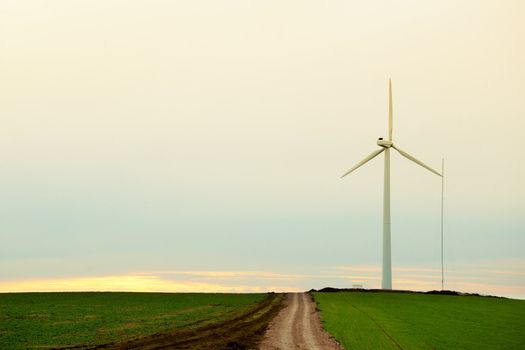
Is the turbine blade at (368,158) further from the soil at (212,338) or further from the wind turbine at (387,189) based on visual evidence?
the soil at (212,338)

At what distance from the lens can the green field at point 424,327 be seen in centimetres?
4581

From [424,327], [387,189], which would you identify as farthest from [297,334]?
[387,189]

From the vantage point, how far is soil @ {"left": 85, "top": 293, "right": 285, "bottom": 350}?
37875 mm

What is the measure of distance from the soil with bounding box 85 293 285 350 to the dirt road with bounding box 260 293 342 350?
3.07ft

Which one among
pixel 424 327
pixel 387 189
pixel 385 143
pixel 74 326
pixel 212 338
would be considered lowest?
pixel 74 326

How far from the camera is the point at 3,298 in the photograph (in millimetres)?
102000

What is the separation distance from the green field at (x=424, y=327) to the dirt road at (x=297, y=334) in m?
1.20

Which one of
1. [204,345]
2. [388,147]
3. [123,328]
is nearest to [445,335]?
[204,345]

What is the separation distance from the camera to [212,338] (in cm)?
4175

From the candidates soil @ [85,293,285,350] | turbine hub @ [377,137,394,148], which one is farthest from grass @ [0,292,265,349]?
turbine hub @ [377,137,394,148]

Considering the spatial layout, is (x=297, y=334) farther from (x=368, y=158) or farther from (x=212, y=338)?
(x=368, y=158)

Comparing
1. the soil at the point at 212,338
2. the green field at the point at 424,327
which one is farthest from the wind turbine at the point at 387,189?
the soil at the point at 212,338

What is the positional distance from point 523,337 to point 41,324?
48.2 meters

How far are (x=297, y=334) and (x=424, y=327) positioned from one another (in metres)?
19.0
